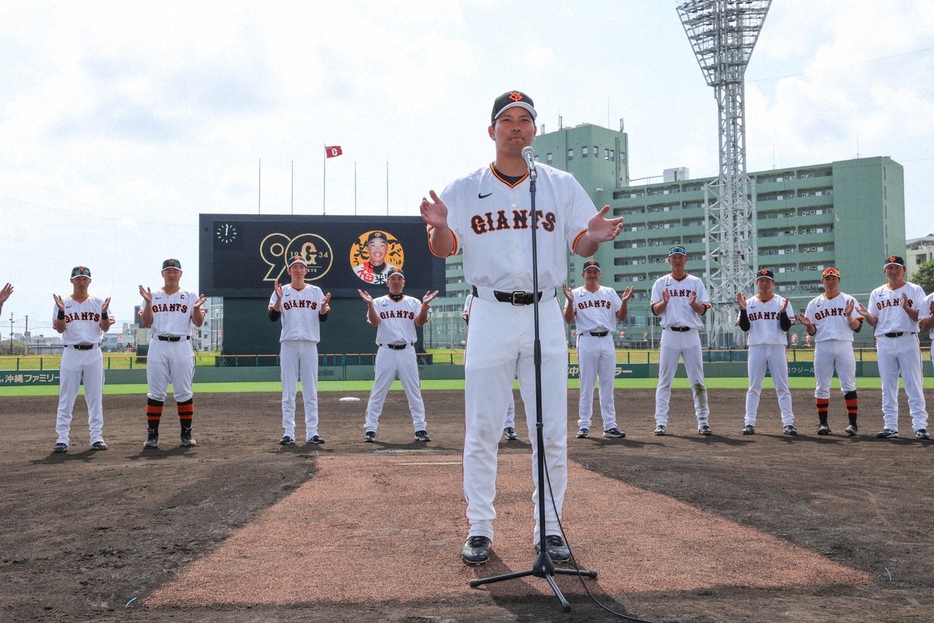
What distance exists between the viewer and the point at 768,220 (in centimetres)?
7444

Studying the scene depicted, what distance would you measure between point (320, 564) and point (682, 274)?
824cm

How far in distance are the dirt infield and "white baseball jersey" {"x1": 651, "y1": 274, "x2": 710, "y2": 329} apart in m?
2.55

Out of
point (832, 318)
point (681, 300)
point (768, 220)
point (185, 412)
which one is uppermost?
point (768, 220)

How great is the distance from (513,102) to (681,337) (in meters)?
7.23

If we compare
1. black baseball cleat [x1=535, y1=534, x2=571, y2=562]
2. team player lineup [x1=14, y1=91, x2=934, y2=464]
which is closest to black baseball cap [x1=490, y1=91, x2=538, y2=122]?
black baseball cleat [x1=535, y1=534, x2=571, y2=562]

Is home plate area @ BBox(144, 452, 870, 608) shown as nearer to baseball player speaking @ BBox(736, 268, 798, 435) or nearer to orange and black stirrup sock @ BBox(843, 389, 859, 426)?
baseball player speaking @ BBox(736, 268, 798, 435)

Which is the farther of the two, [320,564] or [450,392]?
[450,392]

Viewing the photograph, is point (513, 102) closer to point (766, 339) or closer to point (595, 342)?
point (595, 342)

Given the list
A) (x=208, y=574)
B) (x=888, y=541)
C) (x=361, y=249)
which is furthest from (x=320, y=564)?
(x=361, y=249)

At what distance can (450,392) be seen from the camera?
2202 centimetres

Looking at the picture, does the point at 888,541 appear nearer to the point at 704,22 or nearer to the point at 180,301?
the point at 180,301

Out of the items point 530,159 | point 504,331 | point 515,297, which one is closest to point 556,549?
point 504,331

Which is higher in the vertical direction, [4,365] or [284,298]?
[284,298]

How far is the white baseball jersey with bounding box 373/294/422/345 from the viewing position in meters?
10.7
